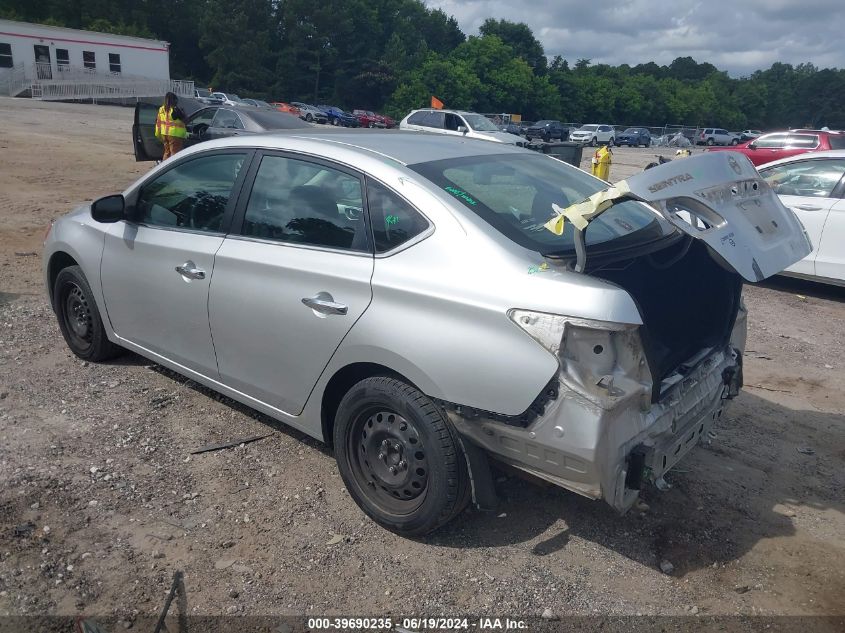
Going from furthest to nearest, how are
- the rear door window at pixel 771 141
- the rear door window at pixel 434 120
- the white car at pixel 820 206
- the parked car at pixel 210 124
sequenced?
the rear door window at pixel 434 120
the rear door window at pixel 771 141
the parked car at pixel 210 124
the white car at pixel 820 206

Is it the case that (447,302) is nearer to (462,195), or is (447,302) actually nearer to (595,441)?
(462,195)

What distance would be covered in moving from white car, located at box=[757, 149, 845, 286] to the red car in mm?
9676

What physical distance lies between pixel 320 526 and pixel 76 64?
175 ft

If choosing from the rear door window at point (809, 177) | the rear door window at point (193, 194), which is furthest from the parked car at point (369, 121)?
the rear door window at point (193, 194)

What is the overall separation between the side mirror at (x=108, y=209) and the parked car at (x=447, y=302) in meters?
0.02

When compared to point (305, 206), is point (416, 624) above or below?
below

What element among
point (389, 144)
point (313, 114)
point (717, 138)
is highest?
point (389, 144)

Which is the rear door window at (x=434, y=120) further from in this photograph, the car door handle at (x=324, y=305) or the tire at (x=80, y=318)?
the car door handle at (x=324, y=305)

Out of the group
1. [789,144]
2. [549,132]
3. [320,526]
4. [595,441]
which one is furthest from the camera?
[549,132]

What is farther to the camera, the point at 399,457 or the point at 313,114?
the point at 313,114

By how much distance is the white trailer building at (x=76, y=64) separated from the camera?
4497 centimetres

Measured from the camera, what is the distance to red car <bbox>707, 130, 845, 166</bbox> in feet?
55.4

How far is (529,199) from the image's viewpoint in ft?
11.6

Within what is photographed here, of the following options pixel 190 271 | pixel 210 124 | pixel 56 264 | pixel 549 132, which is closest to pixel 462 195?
pixel 190 271
